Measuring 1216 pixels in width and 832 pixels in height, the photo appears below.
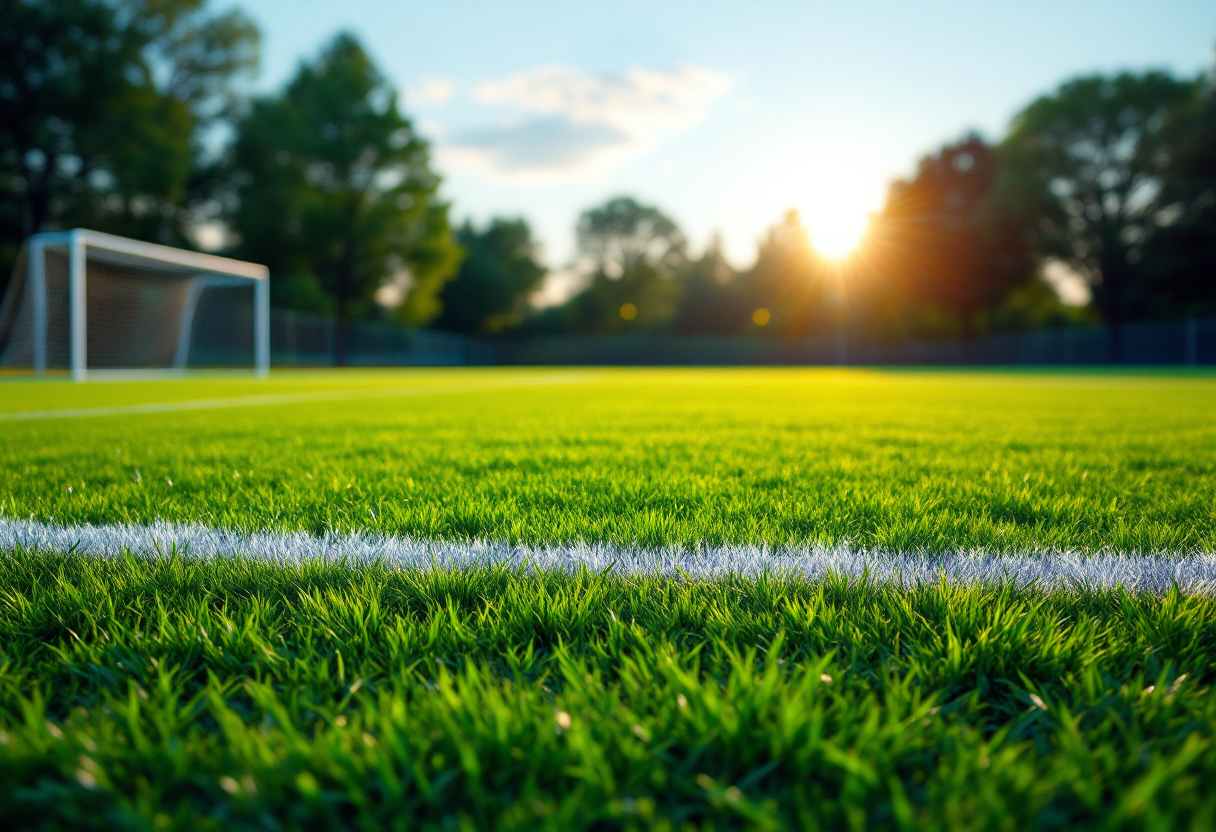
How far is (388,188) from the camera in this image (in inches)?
1326

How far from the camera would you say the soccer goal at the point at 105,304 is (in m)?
14.1

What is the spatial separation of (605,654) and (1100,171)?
45.1 meters

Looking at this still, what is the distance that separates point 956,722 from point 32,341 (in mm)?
20376

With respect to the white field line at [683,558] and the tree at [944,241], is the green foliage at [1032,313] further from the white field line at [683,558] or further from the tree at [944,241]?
the white field line at [683,558]

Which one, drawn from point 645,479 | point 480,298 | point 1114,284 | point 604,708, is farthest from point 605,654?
point 480,298

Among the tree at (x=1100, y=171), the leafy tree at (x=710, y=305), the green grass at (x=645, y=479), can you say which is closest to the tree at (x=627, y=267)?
the leafy tree at (x=710, y=305)

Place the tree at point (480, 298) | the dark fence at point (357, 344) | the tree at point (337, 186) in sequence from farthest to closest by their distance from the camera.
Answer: the tree at point (480, 298), the tree at point (337, 186), the dark fence at point (357, 344)

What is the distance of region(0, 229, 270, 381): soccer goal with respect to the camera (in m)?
14.1

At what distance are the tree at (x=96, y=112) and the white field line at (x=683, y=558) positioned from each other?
3101cm

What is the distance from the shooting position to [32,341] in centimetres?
1596

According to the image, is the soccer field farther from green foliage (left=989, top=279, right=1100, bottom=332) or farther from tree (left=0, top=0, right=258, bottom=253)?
green foliage (left=989, top=279, right=1100, bottom=332)

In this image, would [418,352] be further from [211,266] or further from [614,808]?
[614,808]

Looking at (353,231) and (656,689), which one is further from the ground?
(353,231)

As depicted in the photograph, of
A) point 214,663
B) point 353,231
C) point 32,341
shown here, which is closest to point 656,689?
point 214,663
